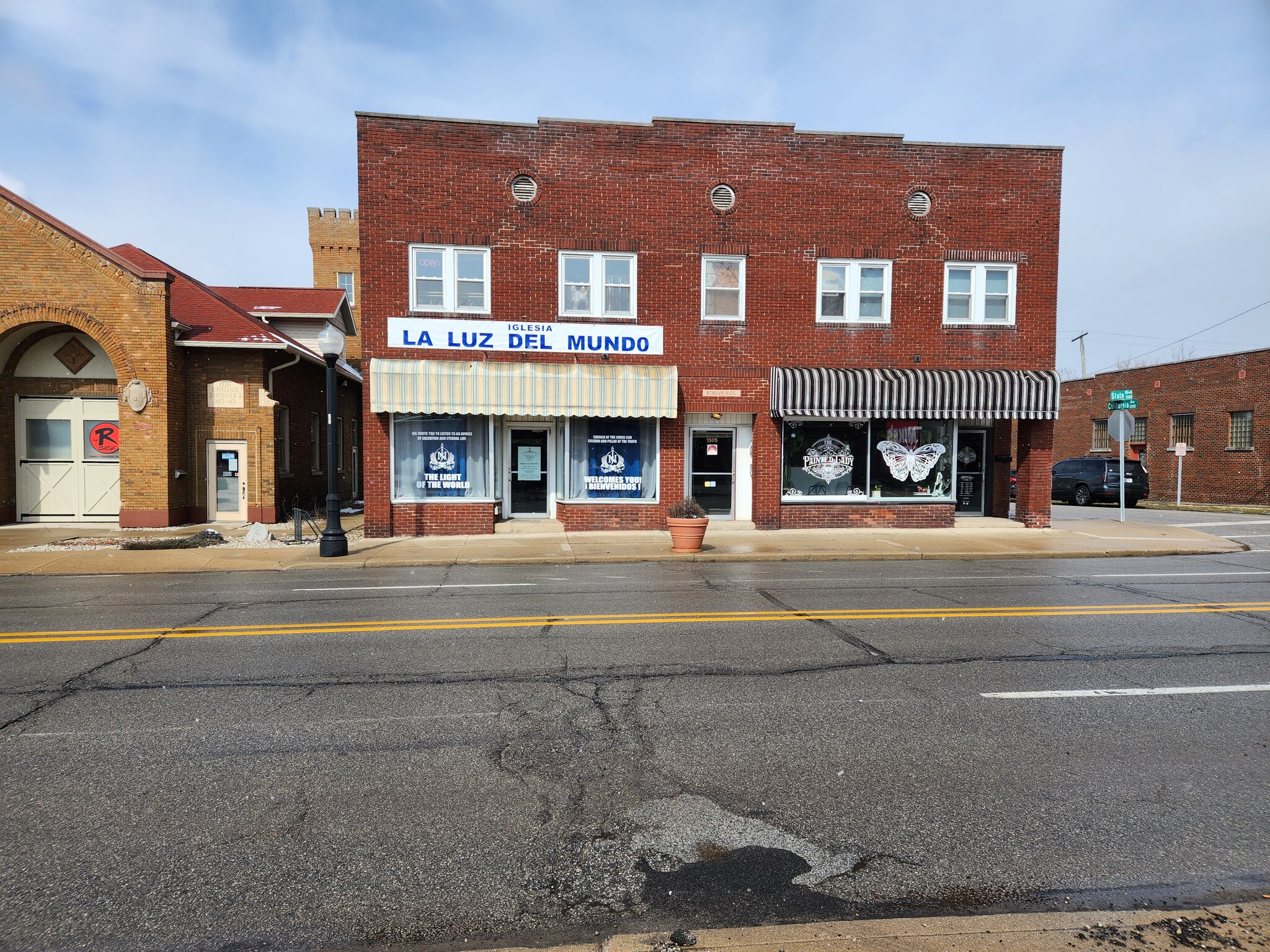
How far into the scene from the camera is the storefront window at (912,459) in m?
18.4

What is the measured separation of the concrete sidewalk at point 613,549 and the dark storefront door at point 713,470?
74cm

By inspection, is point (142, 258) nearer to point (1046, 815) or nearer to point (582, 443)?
point (582, 443)

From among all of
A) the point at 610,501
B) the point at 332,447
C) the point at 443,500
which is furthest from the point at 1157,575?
the point at 332,447

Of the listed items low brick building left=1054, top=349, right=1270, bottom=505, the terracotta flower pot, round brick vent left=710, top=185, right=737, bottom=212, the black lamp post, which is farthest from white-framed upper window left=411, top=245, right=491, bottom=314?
low brick building left=1054, top=349, right=1270, bottom=505

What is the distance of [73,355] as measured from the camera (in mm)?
18500

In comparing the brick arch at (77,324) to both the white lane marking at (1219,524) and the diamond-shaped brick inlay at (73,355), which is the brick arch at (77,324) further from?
the white lane marking at (1219,524)

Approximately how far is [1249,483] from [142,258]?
3951 cm

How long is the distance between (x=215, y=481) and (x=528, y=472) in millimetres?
7852

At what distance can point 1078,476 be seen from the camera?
29828 millimetres

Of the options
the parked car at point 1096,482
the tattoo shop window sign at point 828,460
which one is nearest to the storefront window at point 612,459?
the tattoo shop window sign at point 828,460

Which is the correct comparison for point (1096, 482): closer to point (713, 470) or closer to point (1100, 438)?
point (1100, 438)

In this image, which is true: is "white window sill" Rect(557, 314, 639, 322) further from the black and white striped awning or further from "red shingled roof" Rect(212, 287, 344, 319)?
"red shingled roof" Rect(212, 287, 344, 319)

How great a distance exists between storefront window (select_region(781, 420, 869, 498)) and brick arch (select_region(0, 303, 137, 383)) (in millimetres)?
15138

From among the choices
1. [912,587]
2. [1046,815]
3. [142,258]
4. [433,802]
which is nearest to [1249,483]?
[912,587]
